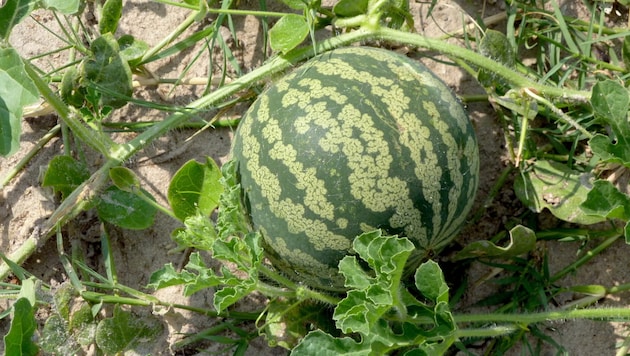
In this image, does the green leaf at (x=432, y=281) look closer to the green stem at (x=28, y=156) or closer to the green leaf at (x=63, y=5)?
the green leaf at (x=63, y=5)

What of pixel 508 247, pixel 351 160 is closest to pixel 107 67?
pixel 351 160

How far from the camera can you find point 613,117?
2.49m

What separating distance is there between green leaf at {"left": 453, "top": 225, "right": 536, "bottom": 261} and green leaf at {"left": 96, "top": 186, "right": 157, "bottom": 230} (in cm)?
125

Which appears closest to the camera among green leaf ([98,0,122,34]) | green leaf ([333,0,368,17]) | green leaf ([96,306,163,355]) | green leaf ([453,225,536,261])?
green leaf ([453,225,536,261])

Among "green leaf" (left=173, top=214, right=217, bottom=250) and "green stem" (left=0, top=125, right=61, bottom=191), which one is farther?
"green stem" (left=0, top=125, right=61, bottom=191)

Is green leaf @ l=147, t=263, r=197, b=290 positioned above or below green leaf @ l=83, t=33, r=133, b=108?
below

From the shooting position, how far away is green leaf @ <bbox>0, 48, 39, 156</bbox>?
216 centimetres

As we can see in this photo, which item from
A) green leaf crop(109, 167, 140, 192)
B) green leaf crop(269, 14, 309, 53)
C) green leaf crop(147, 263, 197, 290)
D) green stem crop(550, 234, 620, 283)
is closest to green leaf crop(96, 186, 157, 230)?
green leaf crop(109, 167, 140, 192)

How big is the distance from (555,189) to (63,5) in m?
1.91

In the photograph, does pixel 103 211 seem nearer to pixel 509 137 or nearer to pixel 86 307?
pixel 86 307

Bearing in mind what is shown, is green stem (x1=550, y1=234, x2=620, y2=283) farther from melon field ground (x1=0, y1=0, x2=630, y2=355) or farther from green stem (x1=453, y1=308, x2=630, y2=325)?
green stem (x1=453, y1=308, x2=630, y2=325)

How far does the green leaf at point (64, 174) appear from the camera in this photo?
2.96 m

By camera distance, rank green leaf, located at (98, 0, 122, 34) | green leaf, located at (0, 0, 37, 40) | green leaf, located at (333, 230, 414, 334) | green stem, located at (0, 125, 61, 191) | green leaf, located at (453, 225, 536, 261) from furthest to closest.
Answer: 1. green stem, located at (0, 125, 61, 191)
2. green leaf, located at (98, 0, 122, 34)
3. green leaf, located at (453, 225, 536, 261)
4. green leaf, located at (0, 0, 37, 40)
5. green leaf, located at (333, 230, 414, 334)

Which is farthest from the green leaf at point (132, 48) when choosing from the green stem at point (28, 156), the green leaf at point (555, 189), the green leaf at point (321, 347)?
the green leaf at point (555, 189)
